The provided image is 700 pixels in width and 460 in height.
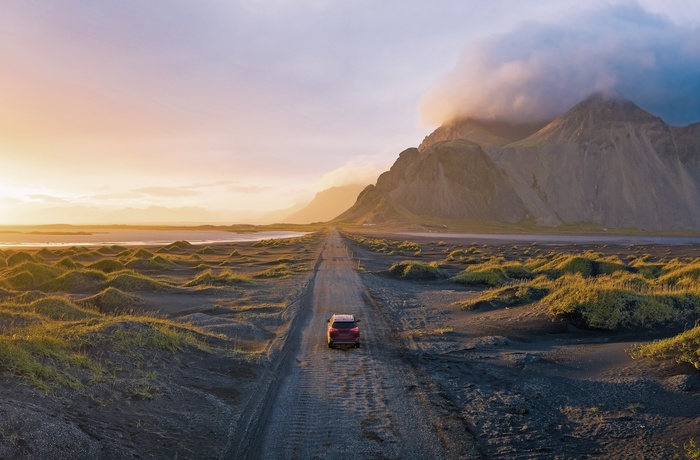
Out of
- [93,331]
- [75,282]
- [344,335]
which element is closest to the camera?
[93,331]

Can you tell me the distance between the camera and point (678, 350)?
1306 centimetres

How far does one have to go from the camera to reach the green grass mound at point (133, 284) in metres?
33.2

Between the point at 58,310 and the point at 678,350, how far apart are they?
26.3 metres

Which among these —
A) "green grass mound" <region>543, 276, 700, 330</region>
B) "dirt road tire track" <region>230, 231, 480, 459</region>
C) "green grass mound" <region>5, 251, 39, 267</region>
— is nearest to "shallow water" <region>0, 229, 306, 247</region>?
"green grass mound" <region>5, 251, 39, 267</region>

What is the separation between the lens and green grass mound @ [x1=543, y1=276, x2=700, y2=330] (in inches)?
710

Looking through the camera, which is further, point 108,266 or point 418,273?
point 108,266

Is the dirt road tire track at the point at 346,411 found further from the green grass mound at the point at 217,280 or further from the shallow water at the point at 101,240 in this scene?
the shallow water at the point at 101,240

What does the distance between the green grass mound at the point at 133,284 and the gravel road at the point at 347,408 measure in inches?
793

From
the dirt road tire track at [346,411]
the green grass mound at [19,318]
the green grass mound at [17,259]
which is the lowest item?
the dirt road tire track at [346,411]

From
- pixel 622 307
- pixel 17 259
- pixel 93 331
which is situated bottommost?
pixel 622 307

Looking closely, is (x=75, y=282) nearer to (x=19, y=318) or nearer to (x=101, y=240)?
(x=19, y=318)

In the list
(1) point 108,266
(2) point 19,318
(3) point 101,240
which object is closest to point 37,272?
(1) point 108,266

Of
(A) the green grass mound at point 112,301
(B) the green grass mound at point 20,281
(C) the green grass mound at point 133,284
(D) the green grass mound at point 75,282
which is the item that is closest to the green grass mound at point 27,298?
(A) the green grass mound at point 112,301

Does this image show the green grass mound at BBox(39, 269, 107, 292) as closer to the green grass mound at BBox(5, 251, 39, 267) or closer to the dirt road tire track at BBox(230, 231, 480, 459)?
the green grass mound at BBox(5, 251, 39, 267)
